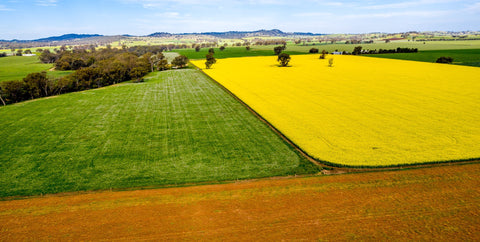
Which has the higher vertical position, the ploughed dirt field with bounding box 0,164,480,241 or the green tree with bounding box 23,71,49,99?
the green tree with bounding box 23,71,49,99

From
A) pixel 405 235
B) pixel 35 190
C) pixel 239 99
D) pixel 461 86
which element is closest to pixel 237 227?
pixel 405 235

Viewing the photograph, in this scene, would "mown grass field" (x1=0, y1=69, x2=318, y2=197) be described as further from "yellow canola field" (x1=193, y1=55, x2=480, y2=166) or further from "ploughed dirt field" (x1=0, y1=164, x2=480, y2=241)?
"yellow canola field" (x1=193, y1=55, x2=480, y2=166)

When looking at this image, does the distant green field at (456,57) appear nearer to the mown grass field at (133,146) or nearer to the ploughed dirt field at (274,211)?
the ploughed dirt field at (274,211)

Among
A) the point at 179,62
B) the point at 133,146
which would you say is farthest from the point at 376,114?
the point at 179,62

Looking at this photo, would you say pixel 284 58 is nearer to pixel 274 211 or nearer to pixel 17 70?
pixel 274 211

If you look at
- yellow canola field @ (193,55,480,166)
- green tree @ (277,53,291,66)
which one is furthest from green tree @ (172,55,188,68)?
yellow canola field @ (193,55,480,166)

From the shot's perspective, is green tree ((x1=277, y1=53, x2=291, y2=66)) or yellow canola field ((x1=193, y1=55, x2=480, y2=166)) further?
green tree ((x1=277, y1=53, x2=291, y2=66))

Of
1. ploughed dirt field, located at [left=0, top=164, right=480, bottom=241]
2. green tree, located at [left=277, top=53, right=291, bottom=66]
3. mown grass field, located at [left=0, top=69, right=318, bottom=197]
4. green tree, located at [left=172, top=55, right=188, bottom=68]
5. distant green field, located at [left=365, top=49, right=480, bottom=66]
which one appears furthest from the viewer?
green tree, located at [left=172, top=55, right=188, bottom=68]
